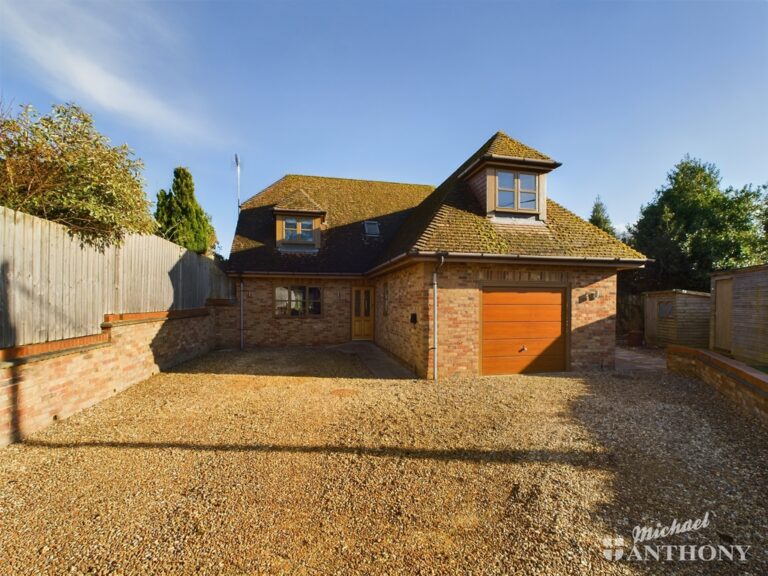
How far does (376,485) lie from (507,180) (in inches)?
346

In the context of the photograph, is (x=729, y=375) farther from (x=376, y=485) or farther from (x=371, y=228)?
(x=371, y=228)

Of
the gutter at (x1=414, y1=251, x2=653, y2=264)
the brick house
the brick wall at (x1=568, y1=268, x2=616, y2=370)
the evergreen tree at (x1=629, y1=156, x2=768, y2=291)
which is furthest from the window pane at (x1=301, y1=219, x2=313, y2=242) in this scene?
the evergreen tree at (x1=629, y1=156, x2=768, y2=291)

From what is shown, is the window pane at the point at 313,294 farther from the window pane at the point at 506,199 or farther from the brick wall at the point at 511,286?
the window pane at the point at 506,199

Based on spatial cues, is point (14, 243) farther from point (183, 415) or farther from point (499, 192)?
point (499, 192)

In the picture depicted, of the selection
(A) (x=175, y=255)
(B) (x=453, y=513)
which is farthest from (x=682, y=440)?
(A) (x=175, y=255)

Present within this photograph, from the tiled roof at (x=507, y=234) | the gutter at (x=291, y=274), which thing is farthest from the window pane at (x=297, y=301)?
the tiled roof at (x=507, y=234)

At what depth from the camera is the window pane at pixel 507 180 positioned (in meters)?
9.81

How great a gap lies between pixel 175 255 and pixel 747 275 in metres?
16.3

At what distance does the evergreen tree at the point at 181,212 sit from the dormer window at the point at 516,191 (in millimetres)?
14938

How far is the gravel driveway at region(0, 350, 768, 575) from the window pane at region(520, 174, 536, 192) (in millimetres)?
6032

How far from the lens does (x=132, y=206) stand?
6906 millimetres

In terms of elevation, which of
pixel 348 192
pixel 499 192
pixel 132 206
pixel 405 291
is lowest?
pixel 405 291

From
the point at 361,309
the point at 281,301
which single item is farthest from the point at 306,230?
the point at 361,309

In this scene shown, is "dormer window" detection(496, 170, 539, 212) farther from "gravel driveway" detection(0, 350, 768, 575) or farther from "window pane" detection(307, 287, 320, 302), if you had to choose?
"window pane" detection(307, 287, 320, 302)
